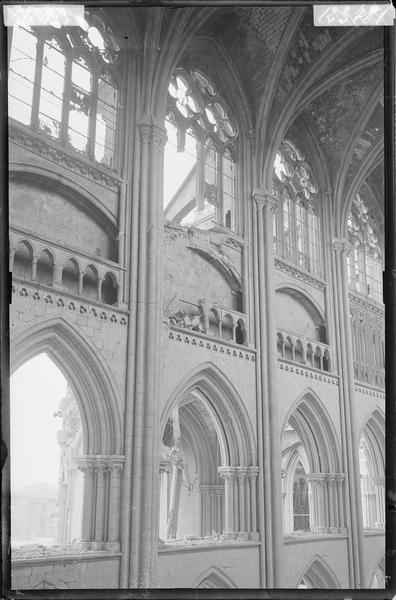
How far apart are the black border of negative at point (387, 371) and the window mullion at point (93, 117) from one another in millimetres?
3450

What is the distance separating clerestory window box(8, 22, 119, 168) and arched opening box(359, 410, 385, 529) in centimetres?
663

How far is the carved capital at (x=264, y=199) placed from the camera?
11719mm

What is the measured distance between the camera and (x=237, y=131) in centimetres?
1209

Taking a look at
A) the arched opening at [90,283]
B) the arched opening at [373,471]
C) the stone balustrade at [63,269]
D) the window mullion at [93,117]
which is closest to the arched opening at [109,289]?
the stone balustrade at [63,269]

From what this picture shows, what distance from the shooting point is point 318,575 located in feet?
34.6

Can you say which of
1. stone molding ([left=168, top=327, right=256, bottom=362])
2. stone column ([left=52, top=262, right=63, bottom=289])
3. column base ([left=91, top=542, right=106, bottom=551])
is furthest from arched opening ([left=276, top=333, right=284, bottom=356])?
column base ([left=91, top=542, right=106, bottom=551])

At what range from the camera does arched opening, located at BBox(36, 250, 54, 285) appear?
318 inches

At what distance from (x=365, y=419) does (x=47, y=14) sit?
881 cm

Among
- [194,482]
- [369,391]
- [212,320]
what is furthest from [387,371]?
[194,482]

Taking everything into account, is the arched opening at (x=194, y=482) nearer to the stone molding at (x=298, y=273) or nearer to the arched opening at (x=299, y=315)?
the arched opening at (x=299, y=315)

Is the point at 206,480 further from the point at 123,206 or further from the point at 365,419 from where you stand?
the point at 123,206

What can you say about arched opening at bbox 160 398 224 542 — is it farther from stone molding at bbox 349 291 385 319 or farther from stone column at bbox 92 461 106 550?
stone column at bbox 92 461 106 550

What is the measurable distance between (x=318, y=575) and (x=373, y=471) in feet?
10.9

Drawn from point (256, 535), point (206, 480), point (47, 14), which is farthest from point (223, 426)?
point (47, 14)
